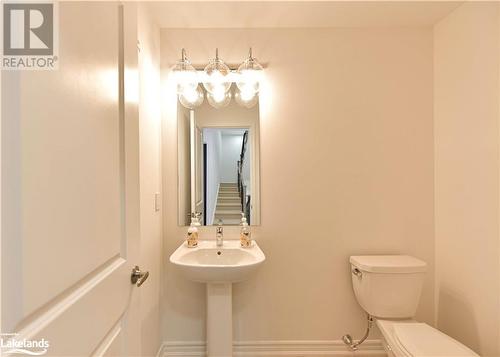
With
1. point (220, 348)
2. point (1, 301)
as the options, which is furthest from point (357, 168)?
point (1, 301)

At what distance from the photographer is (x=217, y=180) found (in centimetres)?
195

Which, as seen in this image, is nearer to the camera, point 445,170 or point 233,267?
point 233,267

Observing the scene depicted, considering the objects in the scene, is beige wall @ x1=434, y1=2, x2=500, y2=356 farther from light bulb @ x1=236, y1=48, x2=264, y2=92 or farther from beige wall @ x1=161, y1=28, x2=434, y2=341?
light bulb @ x1=236, y1=48, x2=264, y2=92

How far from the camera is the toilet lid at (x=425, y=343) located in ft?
4.05

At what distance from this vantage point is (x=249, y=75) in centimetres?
182

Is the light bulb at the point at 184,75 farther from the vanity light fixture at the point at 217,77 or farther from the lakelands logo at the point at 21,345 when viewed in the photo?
the lakelands logo at the point at 21,345

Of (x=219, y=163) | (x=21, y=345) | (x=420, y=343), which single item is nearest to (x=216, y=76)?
(x=219, y=163)

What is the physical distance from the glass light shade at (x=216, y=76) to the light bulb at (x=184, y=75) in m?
0.08

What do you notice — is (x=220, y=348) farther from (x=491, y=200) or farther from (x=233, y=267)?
(x=491, y=200)

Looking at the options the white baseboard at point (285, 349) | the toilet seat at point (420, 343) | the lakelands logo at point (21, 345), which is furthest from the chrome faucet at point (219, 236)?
the lakelands logo at point (21, 345)

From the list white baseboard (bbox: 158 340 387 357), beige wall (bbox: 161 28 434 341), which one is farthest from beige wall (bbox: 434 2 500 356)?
white baseboard (bbox: 158 340 387 357)

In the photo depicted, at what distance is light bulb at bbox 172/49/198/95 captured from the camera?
1.82 m

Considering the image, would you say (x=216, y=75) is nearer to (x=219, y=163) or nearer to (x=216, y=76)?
(x=216, y=76)

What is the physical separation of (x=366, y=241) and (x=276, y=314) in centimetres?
82
